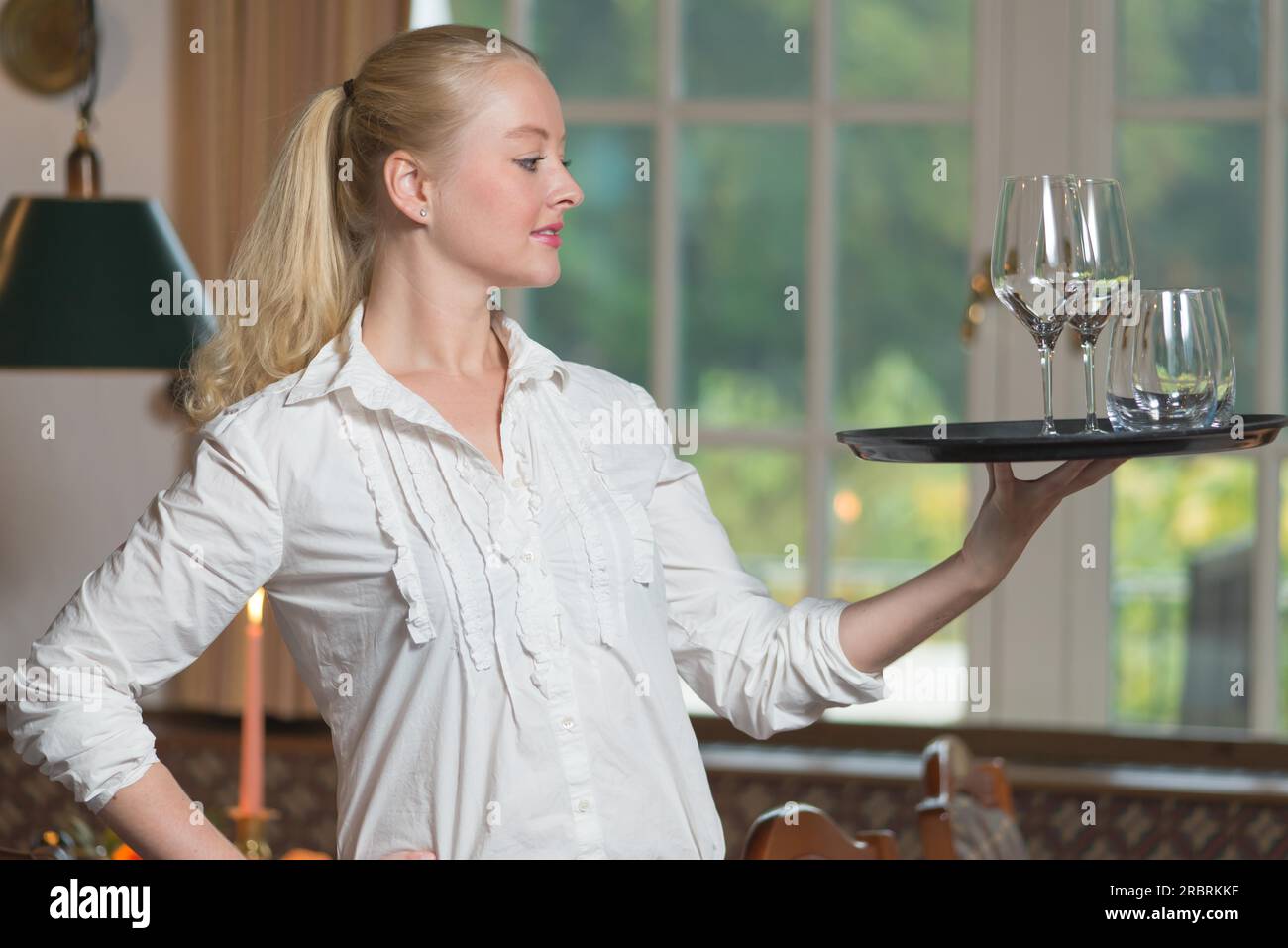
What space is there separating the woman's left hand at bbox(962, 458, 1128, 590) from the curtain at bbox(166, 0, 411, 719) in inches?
68.7

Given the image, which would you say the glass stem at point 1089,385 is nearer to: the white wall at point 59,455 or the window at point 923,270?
the window at point 923,270

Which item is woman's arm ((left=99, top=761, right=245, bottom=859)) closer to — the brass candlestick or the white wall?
the brass candlestick

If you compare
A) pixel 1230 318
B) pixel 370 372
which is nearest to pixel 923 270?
pixel 1230 318

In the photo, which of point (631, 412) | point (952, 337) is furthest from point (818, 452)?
point (631, 412)

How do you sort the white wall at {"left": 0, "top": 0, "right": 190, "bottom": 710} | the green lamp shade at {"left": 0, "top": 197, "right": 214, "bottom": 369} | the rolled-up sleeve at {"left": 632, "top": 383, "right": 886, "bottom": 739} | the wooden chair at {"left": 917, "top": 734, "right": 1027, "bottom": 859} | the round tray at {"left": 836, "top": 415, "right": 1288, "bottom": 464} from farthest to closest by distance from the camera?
the white wall at {"left": 0, "top": 0, "right": 190, "bottom": 710}, the green lamp shade at {"left": 0, "top": 197, "right": 214, "bottom": 369}, the wooden chair at {"left": 917, "top": 734, "right": 1027, "bottom": 859}, the rolled-up sleeve at {"left": 632, "top": 383, "right": 886, "bottom": 739}, the round tray at {"left": 836, "top": 415, "right": 1288, "bottom": 464}

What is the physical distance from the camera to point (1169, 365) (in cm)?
124

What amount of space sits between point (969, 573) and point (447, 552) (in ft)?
1.51

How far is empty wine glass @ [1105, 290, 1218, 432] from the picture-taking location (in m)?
1.24

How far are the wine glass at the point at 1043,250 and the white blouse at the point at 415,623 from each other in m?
0.39

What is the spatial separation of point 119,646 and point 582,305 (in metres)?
1.89

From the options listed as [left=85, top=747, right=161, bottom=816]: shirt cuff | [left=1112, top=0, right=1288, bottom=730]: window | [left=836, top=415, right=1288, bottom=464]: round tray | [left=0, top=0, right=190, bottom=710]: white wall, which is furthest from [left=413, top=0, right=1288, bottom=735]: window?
[left=85, top=747, right=161, bottom=816]: shirt cuff

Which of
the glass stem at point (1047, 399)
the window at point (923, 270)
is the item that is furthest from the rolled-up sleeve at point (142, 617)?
the window at point (923, 270)

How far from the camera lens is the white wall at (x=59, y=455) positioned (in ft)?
9.75

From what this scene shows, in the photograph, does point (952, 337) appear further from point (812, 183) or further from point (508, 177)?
point (508, 177)
